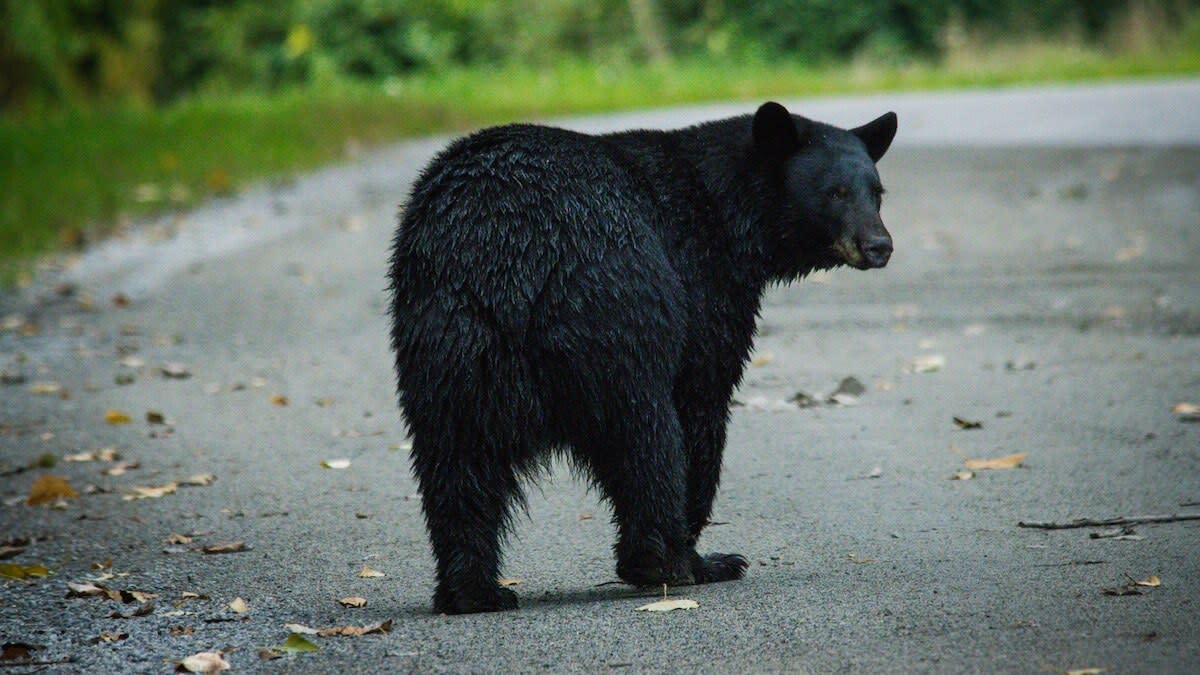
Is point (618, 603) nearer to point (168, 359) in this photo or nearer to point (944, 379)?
point (944, 379)

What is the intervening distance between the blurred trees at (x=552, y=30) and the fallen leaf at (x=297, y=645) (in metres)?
27.5

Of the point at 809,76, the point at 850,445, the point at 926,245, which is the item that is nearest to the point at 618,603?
the point at 850,445

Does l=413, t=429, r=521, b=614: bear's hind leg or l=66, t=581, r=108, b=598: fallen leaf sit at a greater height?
l=413, t=429, r=521, b=614: bear's hind leg

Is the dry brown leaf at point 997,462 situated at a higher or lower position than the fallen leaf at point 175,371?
lower

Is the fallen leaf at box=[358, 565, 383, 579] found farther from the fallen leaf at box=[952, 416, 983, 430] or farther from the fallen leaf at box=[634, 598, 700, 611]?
the fallen leaf at box=[952, 416, 983, 430]

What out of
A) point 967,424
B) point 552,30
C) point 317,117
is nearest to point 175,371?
point 967,424

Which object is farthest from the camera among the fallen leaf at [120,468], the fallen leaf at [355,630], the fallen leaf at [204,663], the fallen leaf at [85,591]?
the fallen leaf at [120,468]

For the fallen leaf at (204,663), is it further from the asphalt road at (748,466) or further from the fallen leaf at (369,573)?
the fallen leaf at (369,573)

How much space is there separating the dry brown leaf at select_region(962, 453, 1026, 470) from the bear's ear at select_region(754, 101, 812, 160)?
216 centimetres

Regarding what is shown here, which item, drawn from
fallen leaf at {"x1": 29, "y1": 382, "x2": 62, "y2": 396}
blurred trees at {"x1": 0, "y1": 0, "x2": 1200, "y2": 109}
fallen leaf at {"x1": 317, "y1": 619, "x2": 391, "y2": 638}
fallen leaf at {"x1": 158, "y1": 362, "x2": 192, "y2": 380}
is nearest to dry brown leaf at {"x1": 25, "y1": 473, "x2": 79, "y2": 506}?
fallen leaf at {"x1": 29, "y1": 382, "x2": 62, "y2": 396}

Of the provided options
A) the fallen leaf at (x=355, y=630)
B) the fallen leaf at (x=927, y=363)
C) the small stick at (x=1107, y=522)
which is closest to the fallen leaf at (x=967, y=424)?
the fallen leaf at (x=927, y=363)

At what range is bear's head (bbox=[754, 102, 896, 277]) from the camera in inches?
206

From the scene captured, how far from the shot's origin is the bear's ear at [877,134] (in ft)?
18.3

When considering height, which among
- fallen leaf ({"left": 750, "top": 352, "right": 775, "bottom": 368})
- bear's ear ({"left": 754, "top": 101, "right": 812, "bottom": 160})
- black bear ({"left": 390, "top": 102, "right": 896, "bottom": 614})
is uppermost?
bear's ear ({"left": 754, "top": 101, "right": 812, "bottom": 160})
